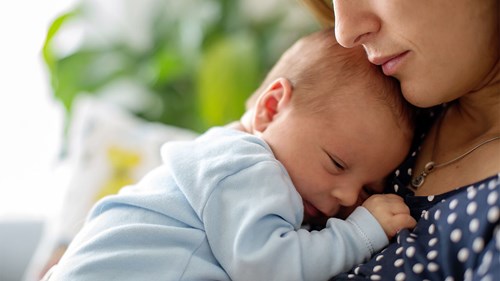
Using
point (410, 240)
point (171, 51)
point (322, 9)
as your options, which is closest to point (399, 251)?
point (410, 240)

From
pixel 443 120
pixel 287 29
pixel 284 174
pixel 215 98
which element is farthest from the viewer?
pixel 287 29

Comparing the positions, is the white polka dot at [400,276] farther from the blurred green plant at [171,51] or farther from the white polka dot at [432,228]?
the blurred green plant at [171,51]

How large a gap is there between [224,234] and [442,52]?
1.40 ft

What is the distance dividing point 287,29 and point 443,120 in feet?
3.91

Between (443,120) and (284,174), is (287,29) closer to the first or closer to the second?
(443,120)

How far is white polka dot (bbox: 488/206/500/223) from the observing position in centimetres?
92

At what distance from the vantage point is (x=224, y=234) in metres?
1.10

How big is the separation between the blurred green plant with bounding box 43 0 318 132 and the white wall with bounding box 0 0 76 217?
12cm

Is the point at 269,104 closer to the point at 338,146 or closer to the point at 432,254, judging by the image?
the point at 338,146

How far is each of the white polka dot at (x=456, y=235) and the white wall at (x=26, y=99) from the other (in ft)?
6.26

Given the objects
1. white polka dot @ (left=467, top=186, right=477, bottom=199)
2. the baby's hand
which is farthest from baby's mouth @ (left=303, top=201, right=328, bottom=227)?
white polka dot @ (left=467, top=186, right=477, bottom=199)

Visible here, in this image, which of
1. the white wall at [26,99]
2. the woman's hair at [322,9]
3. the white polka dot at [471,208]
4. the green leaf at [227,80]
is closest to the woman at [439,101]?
the white polka dot at [471,208]

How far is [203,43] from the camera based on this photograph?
243 centimetres

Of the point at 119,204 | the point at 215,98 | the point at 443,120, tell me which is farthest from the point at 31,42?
the point at 443,120
